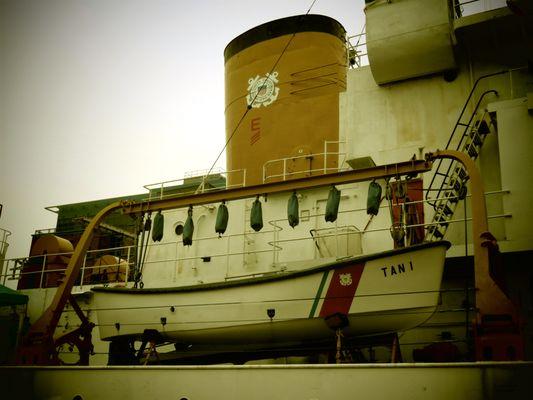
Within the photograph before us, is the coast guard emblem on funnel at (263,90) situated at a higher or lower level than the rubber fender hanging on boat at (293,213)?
higher

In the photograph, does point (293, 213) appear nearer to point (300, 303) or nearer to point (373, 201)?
point (373, 201)

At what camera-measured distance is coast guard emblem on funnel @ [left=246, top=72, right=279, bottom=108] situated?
12234mm

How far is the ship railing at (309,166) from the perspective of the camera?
1075 cm

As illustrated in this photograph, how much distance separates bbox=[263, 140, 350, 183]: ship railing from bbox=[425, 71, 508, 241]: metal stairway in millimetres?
2105

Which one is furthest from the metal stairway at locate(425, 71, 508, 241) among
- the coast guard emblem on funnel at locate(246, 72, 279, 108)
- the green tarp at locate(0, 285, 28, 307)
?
the green tarp at locate(0, 285, 28, 307)

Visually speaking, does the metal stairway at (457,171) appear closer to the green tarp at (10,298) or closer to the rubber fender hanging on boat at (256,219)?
the rubber fender hanging on boat at (256,219)

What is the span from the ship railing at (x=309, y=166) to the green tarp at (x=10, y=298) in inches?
246

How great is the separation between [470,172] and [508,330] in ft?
7.20

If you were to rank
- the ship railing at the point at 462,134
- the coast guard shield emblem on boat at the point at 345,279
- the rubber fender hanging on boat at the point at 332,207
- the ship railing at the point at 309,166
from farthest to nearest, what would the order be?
the ship railing at the point at 309,166 < the ship railing at the point at 462,134 < the rubber fender hanging on boat at the point at 332,207 < the coast guard shield emblem on boat at the point at 345,279

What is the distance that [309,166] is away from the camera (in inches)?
439

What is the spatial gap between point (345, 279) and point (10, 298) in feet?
26.7

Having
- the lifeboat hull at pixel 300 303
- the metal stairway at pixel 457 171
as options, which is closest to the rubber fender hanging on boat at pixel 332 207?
the lifeboat hull at pixel 300 303

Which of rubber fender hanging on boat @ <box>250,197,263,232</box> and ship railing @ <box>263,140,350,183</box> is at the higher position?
ship railing @ <box>263,140,350,183</box>

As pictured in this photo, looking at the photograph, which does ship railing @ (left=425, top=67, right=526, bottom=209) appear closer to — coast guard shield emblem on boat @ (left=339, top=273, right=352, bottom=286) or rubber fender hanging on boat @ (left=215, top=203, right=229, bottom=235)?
coast guard shield emblem on boat @ (left=339, top=273, right=352, bottom=286)
